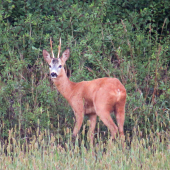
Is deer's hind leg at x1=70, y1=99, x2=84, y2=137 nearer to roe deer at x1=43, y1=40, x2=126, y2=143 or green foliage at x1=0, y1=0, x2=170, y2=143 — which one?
roe deer at x1=43, y1=40, x2=126, y2=143

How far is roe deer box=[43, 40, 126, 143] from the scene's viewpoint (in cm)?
601

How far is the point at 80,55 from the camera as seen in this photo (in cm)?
788

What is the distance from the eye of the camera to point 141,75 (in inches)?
303

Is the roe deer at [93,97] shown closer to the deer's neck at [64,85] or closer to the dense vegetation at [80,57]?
the deer's neck at [64,85]

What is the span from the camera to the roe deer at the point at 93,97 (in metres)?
6.01

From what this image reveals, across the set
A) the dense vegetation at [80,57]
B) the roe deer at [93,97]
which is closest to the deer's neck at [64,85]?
the roe deer at [93,97]

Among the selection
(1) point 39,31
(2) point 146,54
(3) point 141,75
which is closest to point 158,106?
(3) point 141,75

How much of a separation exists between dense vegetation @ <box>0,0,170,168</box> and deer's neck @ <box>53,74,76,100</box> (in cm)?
14

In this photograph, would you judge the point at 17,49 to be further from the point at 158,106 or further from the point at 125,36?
the point at 158,106

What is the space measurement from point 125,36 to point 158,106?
6.48 ft

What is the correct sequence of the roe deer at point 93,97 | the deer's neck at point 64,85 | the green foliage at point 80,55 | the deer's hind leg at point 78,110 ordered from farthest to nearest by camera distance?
the deer's neck at point 64,85
the green foliage at point 80,55
the deer's hind leg at point 78,110
the roe deer at point 93,97

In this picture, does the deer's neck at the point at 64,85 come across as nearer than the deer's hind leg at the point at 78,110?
No

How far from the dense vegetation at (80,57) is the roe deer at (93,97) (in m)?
0.22

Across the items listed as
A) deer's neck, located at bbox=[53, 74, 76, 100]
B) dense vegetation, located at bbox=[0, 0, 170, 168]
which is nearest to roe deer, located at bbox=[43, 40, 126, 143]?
deer's neck, located at bbox=[53, 74, 76, 100]
